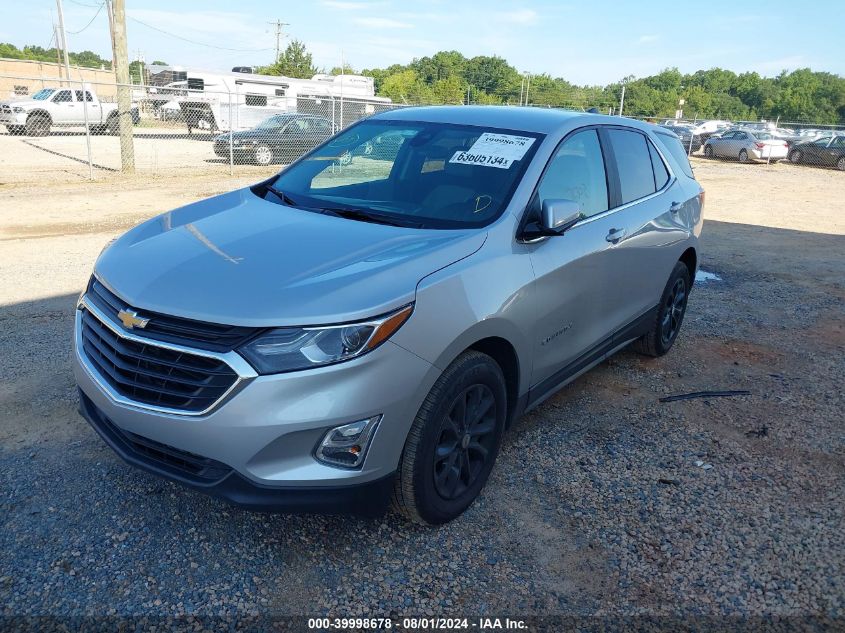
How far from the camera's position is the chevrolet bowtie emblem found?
2555mm

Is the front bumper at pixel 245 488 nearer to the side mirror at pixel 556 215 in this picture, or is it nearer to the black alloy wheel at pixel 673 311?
the side mirror at pixel 556 215

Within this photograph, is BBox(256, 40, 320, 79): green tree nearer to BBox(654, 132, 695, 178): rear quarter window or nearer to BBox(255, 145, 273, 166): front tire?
BBox(255, 145, 273, 166): front tire

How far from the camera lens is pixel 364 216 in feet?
11.1

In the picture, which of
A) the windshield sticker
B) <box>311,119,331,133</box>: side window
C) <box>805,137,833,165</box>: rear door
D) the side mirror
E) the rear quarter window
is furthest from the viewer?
<box>805,137,833,165</box>: rear door

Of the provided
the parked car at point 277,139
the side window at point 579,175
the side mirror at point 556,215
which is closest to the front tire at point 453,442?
the side mirror at point 556,215

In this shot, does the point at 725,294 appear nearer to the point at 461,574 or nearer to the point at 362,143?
the point at 362,143

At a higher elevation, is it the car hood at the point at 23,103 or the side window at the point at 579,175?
the side window at the point at 579,175

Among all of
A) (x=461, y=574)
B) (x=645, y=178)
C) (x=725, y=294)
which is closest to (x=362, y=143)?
(x=645, y=178)

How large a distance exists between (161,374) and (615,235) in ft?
8.86

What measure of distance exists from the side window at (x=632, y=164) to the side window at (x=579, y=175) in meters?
0.26

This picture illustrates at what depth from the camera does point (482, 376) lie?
9.77ft

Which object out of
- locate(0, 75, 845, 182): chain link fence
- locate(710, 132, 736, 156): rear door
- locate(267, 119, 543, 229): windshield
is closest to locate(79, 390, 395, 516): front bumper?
locate(267, 119, 543, 229): windshield

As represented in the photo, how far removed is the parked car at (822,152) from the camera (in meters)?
28.1

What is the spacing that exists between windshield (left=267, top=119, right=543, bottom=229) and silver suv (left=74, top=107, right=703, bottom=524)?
14mm
